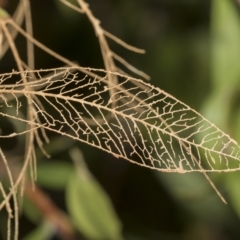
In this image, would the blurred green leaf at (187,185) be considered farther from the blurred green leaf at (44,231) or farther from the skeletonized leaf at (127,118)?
the blurred green leaf at (44,231)

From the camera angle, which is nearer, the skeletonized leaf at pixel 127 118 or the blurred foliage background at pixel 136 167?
the skeletonized leaf at pixel 127 118

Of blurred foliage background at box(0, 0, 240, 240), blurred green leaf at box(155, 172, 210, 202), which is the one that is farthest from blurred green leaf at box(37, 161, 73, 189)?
blurred green leaf at box(155, 172, 210, 202)

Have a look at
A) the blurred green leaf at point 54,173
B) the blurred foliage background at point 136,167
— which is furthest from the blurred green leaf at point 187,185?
the blurred green leaf at point 54,173

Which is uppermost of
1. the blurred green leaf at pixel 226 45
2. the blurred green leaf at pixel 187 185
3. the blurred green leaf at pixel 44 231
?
the blurred green leaf at pixel 226 45

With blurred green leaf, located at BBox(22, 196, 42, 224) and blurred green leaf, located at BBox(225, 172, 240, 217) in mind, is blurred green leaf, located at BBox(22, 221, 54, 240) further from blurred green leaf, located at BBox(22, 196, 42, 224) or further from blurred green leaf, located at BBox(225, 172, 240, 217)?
blurred green leaf, located at BBox(225, 172, 240, 217)

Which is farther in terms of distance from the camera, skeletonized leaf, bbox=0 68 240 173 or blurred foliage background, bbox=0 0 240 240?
blurred foliage background, bbox=0 0 240 240

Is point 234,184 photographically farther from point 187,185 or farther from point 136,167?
point 136,167

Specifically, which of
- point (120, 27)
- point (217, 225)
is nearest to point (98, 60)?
point (120, 27)

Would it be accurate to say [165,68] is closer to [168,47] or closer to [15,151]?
[168,47]

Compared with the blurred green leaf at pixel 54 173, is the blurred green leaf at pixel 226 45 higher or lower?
higher
